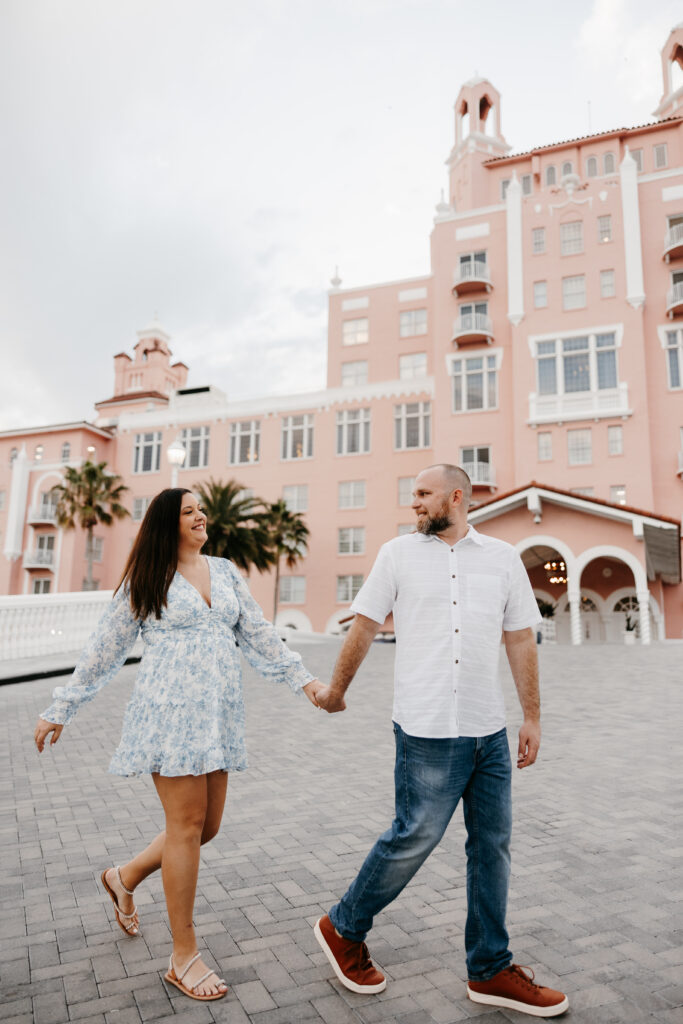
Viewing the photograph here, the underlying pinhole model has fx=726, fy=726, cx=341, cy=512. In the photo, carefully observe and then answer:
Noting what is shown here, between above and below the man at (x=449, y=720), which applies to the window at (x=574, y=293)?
above

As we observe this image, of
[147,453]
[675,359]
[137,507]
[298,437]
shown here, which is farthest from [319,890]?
[147,453]

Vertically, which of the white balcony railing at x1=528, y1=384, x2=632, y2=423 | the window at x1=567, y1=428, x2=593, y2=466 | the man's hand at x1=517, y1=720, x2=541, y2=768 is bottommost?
the man's hand at x1=517, y1=720, x2=541, y2=768

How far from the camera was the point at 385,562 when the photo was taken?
310cm

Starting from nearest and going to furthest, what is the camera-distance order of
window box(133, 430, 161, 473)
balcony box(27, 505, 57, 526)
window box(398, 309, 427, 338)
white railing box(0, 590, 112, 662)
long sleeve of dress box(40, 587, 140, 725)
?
long sleeve of dress box(40, 587, 140, 725) → white railing box(0, 590, 112, 662) → window box(398, 309, 427, 338) → window box(133, 430, 161, 473) → balcony box(27, 505, 57, 526)

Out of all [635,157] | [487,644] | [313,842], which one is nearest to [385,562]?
[487,644]

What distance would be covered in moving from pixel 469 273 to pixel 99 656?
35638 mm

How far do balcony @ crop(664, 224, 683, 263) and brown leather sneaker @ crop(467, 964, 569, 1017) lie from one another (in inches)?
1375

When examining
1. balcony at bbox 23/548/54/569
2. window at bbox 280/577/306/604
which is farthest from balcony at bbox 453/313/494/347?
balcony at bbox 23/548/54/569

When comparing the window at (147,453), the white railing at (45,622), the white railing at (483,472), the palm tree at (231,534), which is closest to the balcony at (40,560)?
the window at (147,453)

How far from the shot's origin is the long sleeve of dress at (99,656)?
128 inches

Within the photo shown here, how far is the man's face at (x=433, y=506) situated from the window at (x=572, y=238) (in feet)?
114

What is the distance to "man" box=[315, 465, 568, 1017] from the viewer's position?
287 cm

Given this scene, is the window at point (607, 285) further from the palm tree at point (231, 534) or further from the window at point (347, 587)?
the palm tree at point (231, 534)

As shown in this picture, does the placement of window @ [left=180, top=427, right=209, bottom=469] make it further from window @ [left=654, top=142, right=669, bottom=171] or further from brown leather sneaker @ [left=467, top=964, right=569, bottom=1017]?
brown leather sneaker @ [left=467, top=964, right=569, bottom=1017]
